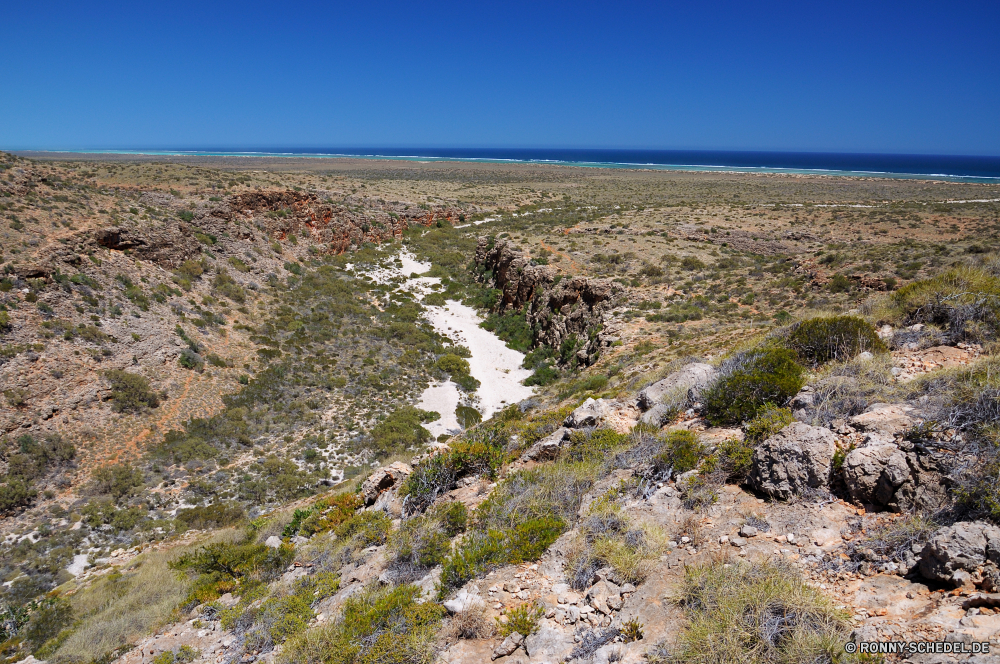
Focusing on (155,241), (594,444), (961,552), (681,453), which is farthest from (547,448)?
(155,241)

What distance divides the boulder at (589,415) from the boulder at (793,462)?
3.29m

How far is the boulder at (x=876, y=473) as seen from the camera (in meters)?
4.12

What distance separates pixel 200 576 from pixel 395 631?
5321 mm

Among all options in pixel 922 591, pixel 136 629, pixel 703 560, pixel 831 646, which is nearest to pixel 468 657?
pixel 703 560

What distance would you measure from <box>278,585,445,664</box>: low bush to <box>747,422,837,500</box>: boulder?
3831 millimetres

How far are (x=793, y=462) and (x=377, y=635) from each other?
475cm

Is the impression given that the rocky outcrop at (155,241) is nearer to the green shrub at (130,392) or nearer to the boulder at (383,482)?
the green shrub at (130,392)

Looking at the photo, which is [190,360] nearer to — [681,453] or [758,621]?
[681,453]

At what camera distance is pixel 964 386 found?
4.66 m

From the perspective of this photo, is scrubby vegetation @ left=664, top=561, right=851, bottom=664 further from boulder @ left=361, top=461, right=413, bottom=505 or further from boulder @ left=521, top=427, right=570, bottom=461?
boulder @ left=361, top=461, right=413, bottom=505

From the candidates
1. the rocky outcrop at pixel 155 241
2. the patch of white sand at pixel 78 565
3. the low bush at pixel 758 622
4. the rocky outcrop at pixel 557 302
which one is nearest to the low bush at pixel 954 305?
the low bush at pixel 758 622

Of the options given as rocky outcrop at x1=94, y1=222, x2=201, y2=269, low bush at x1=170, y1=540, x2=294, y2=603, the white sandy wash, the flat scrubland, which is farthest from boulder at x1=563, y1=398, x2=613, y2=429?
rocky outcrop at x1=94, y1=222, x2=201, y2=269

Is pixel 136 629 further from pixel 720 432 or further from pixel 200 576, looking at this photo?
pixel 720 432

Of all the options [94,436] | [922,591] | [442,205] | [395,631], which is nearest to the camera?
[922,591]
